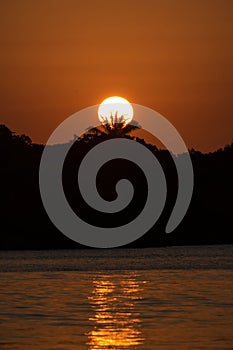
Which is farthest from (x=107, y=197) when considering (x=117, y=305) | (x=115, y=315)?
(x=115, y=315)

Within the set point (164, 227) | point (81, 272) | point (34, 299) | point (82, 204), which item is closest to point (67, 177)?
point (82, 204)

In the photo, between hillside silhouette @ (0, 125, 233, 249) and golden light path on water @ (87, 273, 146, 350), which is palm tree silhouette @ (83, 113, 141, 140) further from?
golden light path on water @ (87, 273, 146, 350)

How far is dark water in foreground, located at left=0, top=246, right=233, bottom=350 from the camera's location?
118 feet

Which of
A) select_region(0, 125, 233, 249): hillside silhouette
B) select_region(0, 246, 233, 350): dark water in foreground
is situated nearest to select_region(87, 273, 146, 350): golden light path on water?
select_region(0, 246, 233, 350): dark water in foreground

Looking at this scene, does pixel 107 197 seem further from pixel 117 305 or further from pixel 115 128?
pixel 117 305

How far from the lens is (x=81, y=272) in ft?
230

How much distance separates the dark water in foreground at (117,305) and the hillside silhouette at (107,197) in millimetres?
38842

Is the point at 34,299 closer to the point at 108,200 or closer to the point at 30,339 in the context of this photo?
→ the point at 30,339

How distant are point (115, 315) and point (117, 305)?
413 centimetres

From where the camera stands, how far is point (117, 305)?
1855 inches

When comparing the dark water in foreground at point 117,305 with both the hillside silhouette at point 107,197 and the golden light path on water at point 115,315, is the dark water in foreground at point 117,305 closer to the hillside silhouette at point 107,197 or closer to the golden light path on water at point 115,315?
the golden light path on water at point 115,315

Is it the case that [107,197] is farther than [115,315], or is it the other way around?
[107,197]

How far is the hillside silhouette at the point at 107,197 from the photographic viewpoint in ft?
387

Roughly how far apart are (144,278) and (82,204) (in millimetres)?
64398
